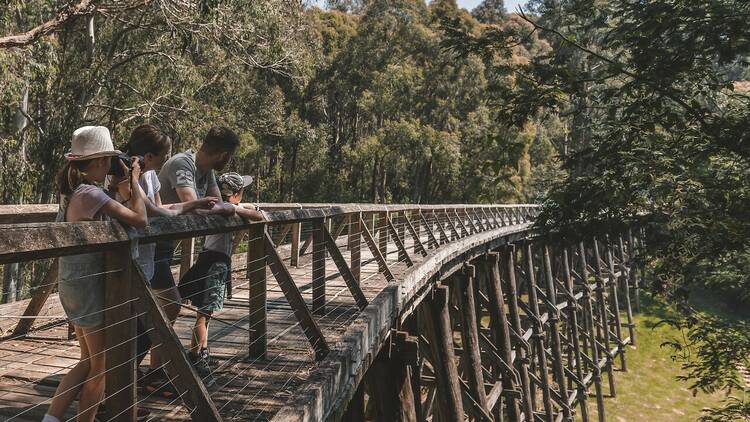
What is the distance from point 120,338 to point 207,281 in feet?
4.83

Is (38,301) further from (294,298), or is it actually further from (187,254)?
(187,254)

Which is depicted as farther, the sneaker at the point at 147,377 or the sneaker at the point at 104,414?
the sneaker at the point at 147,377

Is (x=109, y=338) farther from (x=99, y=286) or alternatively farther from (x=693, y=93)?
(x=693, y=93)

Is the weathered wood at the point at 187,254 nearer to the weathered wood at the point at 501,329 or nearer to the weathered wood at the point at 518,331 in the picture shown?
the weathered wood at the point at 501,329

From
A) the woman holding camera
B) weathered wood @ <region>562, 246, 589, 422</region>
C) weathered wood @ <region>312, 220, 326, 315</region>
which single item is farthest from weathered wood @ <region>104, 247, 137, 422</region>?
weathered wood @ <region>562, 246, 589, 422</region>

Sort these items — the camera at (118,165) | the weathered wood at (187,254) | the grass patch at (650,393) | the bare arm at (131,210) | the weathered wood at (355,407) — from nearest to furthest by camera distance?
the bare arm at (131,210), the camera at (118,165), the weathered wood at (355,407), the weathered wood at (187,254), the grass patch at (650,393)

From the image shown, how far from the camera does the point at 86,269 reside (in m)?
2.03

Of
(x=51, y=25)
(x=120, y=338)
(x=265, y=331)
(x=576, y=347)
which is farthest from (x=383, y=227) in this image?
(x=576, y=347)

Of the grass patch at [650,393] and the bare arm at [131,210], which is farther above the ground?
the bare arm at [131,210]

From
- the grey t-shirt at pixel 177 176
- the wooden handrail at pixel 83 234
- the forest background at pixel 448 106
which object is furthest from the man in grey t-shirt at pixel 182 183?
the forest background at pixel 448 106

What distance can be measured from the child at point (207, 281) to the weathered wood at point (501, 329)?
6.70 m

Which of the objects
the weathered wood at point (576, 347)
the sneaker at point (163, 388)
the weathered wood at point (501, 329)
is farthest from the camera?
the weathered wood at point (576, 347)

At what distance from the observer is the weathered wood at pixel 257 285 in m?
3.21

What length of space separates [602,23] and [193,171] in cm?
323
